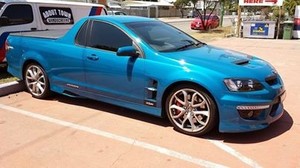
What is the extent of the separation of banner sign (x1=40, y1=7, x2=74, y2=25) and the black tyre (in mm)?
3075

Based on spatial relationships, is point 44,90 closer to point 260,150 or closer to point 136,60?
point 136,60

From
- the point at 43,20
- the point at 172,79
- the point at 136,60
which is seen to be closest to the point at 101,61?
the point at 136,60

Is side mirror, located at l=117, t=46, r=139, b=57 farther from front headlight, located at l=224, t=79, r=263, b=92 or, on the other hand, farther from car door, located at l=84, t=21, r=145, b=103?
front headlight, located at l=224, t=79, r=263, b=92

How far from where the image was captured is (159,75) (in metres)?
4.42

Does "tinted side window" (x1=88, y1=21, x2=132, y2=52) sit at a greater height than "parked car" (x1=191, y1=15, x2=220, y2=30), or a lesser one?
greater

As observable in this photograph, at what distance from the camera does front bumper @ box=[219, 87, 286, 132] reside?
3994mm

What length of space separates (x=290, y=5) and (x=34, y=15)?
19.6 meters

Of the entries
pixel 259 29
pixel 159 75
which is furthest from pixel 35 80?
pixel 259 29

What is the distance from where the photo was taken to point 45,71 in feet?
19.0

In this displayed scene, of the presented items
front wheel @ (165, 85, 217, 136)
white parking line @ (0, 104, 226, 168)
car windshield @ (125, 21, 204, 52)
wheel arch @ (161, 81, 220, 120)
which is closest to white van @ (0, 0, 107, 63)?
white parking line @ (0, 104, 226, 168)

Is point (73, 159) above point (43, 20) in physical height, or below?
below

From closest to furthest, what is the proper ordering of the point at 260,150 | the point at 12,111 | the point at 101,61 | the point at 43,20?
the point at 260,150
the point at 101,61
the point at 12,111
the point at 43,20

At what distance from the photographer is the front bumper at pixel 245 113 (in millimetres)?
3994

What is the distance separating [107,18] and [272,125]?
2.93m
